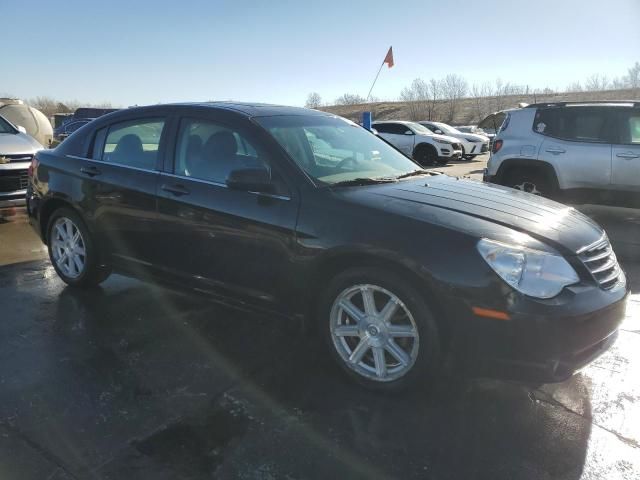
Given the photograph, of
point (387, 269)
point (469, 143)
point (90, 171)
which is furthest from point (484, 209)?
point (469, 143)

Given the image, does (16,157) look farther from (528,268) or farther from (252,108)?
(528,268)

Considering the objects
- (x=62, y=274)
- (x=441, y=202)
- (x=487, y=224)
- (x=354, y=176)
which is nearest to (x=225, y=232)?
(x=354, y=176)

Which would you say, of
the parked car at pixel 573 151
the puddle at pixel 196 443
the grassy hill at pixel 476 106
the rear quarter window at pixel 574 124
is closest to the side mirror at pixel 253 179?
the puddle at pixel 196 443

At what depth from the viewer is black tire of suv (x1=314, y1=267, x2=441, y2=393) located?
2797mm

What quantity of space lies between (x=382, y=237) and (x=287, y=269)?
0.67 meters

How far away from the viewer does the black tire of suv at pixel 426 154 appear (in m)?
18.2

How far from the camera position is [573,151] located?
24.3 ft

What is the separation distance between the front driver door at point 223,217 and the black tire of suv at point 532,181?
551 centimetres

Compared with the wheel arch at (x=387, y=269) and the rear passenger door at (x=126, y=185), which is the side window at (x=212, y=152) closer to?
the rear passenger door at (x=126, y=185)

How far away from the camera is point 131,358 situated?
351 cm

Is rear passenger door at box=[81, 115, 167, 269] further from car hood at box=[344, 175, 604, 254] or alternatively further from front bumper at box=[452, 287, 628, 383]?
front bumper at box=[452, 287, 628, 383]

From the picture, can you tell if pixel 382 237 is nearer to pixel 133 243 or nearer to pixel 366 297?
pixel 366 297

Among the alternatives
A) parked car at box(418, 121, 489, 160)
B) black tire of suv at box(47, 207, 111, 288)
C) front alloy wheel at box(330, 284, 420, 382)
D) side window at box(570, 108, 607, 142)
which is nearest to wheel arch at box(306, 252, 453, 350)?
front alloy wheel at box(330, 284, 420, 382)

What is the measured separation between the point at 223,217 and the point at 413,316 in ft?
4.65
